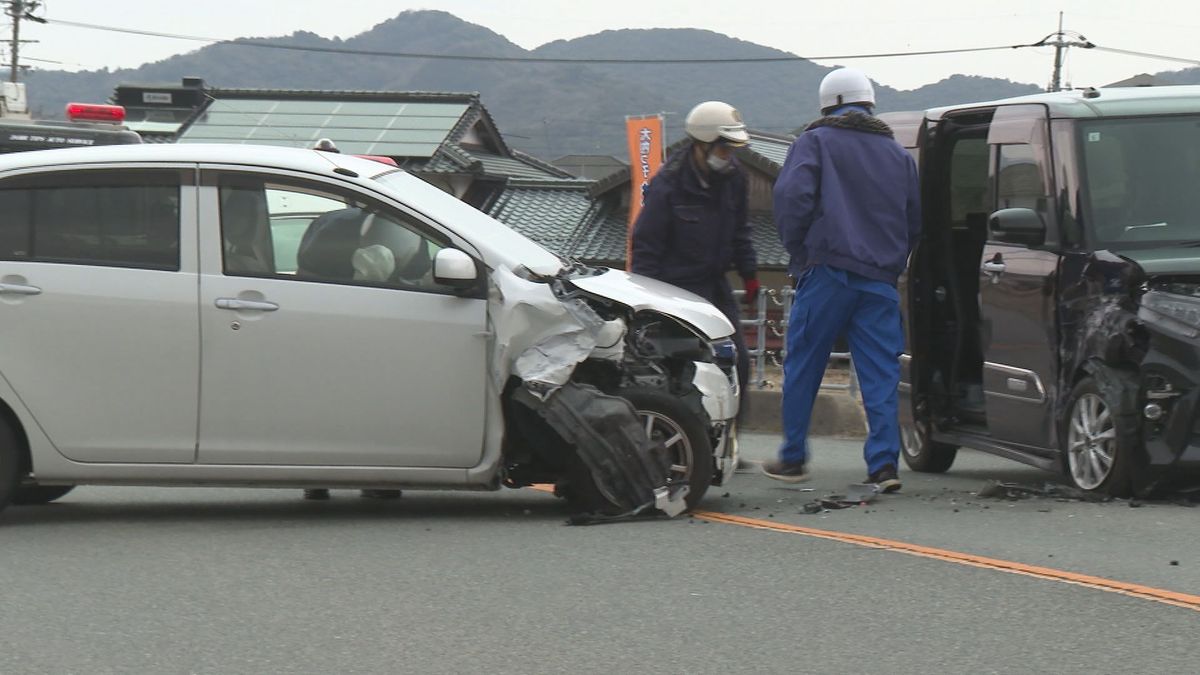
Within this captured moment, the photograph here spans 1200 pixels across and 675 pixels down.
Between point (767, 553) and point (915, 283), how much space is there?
3654mm

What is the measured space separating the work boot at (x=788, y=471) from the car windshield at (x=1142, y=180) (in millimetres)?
1759

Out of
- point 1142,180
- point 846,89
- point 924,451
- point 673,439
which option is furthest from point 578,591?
point 924,451

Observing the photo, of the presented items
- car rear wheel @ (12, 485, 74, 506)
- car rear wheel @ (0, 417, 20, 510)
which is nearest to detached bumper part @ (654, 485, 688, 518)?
car rear wheel @ (0, 417, 20, 510)

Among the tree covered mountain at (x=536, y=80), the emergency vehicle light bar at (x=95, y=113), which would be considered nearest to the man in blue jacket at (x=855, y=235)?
the emergency vehicle light bar at (x=95, y=113)

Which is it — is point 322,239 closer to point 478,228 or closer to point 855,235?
point 478,228

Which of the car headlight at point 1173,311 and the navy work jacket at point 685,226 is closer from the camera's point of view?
the car headlight at point 1173,311

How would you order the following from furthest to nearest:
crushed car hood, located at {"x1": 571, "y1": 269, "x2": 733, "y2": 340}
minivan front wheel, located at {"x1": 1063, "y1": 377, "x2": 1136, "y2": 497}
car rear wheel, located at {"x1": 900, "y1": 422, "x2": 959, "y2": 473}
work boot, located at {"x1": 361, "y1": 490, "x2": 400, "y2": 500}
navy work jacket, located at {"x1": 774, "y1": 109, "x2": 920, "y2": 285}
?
car rear wheel, located at {"x1": 900, "y1": 422, "x2": 959, "y2": 473} < work boot, located at {"x1": 361, "y1": 490, "x2": 400, "y2": 500} < navy work jacket, located at {"x1": 774, "y1": 109, "x2": 920, "y2": 285} < minivan front wheel, located at {"x1": 1063, "y1": 377, "x2": 1136, "y2": 497} < crushed car hood, located at {"x1": 571, "y1": 269, "x2": 733, "y2": 340}

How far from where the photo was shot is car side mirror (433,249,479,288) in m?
6.73

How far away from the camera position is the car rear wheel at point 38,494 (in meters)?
7.78

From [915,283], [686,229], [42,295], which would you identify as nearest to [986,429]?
[915,283]

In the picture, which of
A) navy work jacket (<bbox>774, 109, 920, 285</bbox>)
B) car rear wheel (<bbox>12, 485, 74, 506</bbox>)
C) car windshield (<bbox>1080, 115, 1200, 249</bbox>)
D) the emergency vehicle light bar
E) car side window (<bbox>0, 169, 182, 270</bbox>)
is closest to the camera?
car side window (<bbox>0, 169, 182, 270</bbox>)

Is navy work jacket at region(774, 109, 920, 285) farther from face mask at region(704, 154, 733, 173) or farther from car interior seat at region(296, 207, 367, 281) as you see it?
car interior seat at region(296, 207, 367, 281)

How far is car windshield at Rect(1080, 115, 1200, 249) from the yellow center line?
2104mm

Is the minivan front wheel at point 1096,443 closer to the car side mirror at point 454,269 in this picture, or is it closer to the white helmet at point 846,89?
the white helmet at point 846,89
